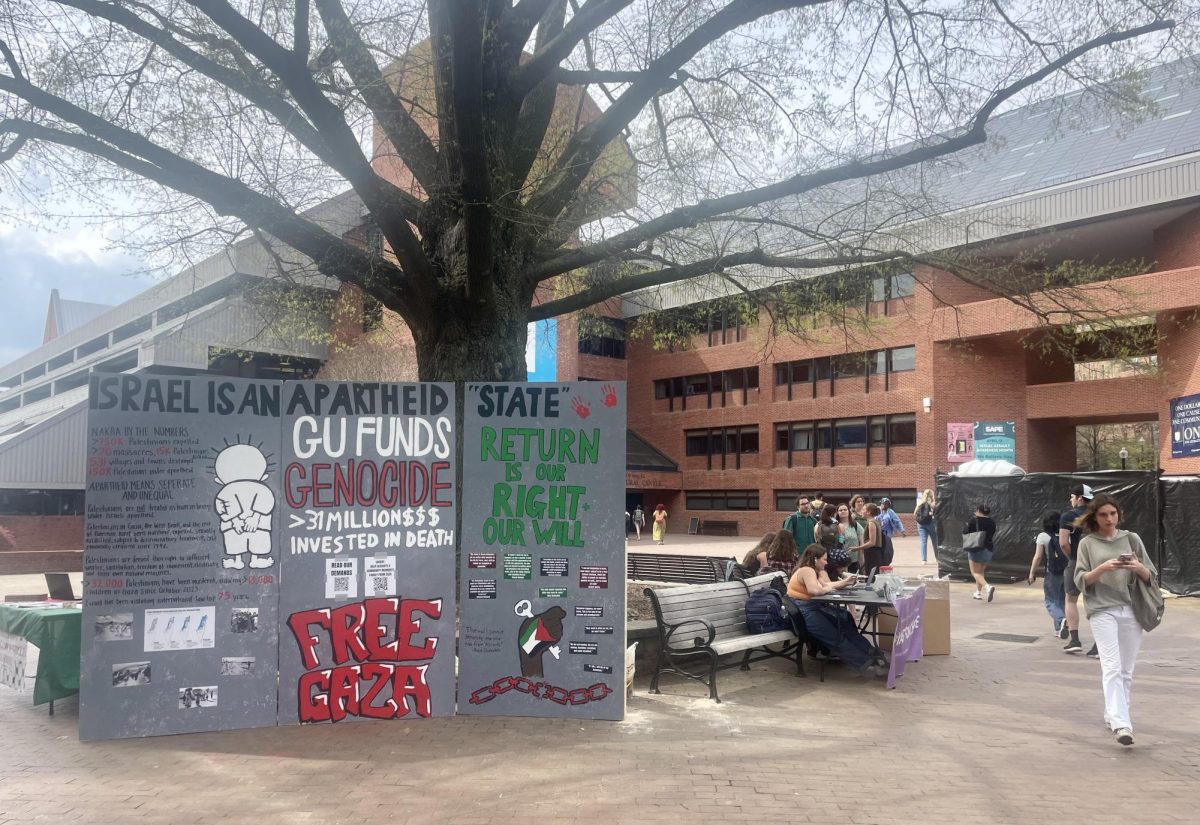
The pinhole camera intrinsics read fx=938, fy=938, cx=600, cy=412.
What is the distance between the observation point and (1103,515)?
22.1ft

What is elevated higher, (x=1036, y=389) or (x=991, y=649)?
(x=1036, y=389)

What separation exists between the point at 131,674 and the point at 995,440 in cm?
3279

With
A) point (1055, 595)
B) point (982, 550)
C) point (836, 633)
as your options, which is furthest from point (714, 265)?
point (982, 550)

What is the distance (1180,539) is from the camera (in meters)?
15.4

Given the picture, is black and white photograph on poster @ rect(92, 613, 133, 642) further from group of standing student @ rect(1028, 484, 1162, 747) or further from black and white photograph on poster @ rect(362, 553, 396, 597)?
group of standing student @ rect(1028, 484, 1162, 747)

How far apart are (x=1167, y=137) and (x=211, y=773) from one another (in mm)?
31557

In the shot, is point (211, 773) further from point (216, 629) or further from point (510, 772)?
point (510, 772)

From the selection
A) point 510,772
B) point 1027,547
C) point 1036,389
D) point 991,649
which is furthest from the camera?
point 1036,389

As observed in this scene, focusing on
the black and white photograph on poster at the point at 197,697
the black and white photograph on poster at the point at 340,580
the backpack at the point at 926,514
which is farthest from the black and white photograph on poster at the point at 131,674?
the backpack at the point at 926,514

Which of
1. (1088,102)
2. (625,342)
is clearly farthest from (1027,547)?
(625,342)

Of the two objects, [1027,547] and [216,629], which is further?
[1027,547]

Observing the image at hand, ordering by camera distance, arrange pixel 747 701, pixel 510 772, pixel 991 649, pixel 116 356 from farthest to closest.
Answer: pixel 116 356, pixel 991 649, pixel 747 701, pixel 510 772

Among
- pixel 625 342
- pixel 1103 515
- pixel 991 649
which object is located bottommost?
pixel 991 649

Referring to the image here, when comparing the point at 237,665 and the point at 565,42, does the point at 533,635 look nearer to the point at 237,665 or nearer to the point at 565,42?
the point at 237,665
